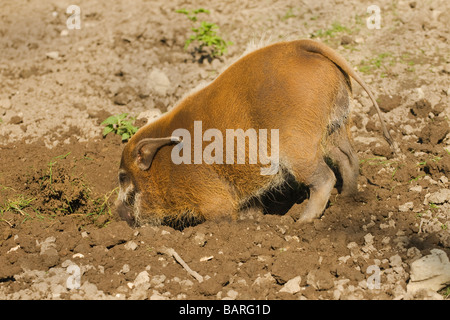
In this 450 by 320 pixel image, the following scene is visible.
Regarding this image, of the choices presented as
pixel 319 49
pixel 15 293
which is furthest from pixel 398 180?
pixel 15 293

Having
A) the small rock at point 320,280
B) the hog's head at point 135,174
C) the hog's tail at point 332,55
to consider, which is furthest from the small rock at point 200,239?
the hog's tail at point 332,55

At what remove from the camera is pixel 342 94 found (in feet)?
13.9

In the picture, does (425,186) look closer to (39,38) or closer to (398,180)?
(398,180)

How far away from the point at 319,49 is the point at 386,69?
2.00m

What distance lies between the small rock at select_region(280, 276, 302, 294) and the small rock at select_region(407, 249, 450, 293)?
72 centimetres

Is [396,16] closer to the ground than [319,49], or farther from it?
closer to the ground

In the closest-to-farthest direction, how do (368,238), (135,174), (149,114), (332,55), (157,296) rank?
(157,296) → (368,238) → (332,55) → (135,174) → (149,114)

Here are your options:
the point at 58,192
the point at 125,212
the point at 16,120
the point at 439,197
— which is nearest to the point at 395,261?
the point at 439,197

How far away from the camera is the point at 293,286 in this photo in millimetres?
3639

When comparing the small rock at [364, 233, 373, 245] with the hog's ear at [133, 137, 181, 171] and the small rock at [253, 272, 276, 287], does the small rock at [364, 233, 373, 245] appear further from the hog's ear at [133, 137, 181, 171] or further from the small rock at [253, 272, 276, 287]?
the hog's ear at [133, 137, 181, 171]

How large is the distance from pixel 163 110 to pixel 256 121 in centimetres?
207

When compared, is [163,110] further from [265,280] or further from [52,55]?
[265,280]

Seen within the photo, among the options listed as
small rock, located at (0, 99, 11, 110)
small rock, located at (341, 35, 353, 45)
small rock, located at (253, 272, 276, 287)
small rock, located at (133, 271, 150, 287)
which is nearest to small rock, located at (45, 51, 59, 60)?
small rock, located at (0, 99, 11, 110)

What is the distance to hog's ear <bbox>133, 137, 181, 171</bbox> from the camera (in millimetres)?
4449
